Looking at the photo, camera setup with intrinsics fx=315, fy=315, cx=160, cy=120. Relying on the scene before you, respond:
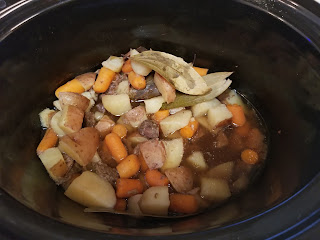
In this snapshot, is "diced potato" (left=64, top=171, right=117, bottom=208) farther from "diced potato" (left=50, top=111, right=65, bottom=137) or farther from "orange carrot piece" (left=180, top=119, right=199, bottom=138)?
"orange carrot piece" (left=180, top=119, right=199, bottom=138)

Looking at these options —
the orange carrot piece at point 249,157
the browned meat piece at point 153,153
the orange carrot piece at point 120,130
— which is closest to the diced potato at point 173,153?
the browned meat piece at point 153,153

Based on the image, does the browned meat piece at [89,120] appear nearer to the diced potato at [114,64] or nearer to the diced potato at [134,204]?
the diced potato at [114,64]

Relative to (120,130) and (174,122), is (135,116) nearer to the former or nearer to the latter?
(120,130)

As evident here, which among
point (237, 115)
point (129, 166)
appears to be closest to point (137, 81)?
point (129, 166)

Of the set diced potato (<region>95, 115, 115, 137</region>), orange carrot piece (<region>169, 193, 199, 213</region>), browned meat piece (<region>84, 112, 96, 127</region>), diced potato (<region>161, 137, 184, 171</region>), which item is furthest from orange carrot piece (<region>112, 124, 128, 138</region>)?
orange carrot piece (<region>169, 193, 199, 213</region>)

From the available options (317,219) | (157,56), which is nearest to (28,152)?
(157,56)

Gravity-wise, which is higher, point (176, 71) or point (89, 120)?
point (176, 71)
